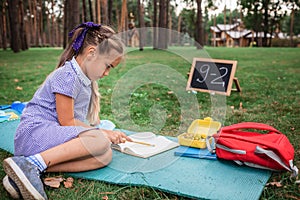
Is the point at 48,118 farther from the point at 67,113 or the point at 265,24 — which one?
the point at 265,24

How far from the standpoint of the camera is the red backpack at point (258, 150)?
1.94m

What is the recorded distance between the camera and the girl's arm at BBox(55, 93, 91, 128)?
6.26ft

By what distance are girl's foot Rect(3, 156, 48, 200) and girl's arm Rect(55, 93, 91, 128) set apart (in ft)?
1.03

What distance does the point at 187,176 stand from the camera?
6.47 ft

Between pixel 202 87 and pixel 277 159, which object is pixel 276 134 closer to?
pixel 277 159

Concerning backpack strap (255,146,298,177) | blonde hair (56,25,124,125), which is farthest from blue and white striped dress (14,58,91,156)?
backpack strap (255,146,298,177)

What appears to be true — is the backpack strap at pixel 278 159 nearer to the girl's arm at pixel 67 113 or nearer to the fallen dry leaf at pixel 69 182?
the girl's arm at pixel 67 113

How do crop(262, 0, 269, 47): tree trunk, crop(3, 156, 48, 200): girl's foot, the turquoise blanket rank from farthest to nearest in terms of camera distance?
1. crop(262, 0, 269, 47): tree trunk
2. the turquoise blanket
3. crop(3, 156, 48, 200): girl's foot

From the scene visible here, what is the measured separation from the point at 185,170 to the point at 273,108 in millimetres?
2126

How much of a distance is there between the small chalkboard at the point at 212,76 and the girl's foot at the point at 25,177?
3.05 m

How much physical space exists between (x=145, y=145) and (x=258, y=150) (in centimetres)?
86

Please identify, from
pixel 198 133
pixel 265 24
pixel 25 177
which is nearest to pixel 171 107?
pixel 198 133

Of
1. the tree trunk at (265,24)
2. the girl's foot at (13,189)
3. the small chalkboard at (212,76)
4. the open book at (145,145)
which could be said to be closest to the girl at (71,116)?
the girl's foot at (13,189)

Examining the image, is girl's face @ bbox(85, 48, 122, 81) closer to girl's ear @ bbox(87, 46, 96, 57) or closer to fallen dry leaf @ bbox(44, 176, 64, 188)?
girl's ear @ bbox(87, 46, 96, 57)
